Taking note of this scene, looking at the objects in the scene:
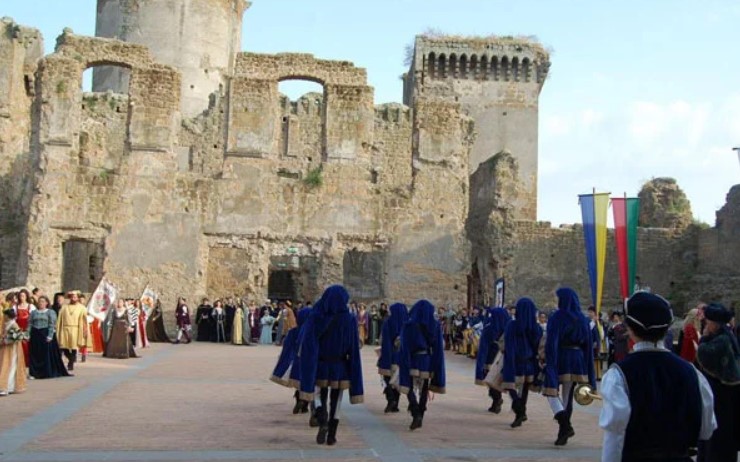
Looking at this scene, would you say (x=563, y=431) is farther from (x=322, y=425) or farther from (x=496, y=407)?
(x=496, y=407)

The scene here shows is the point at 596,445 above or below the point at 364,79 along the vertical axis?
below

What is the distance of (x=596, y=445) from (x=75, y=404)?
6627mm

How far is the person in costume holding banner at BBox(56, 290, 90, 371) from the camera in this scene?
16062 millimetres

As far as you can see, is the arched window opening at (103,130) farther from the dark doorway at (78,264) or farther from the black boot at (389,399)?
the black boot at (389,399)

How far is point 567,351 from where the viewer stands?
981 cm

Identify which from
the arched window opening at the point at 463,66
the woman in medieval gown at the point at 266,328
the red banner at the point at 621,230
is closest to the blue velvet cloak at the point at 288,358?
the red banner at the point at 621,230

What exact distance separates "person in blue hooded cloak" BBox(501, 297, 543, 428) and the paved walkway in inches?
17.9

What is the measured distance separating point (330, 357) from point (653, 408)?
Answer: 5.21 metres

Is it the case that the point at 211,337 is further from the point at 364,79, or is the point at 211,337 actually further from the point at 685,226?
the point at 685,226

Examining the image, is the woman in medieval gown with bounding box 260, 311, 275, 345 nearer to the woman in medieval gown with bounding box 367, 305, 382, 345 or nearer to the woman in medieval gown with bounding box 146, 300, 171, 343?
the woman in medieval gown with bounding box 146, 300, 171, 343

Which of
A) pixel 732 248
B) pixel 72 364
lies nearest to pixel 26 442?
pixel 72 364

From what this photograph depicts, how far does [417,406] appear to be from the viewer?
10.2 metres

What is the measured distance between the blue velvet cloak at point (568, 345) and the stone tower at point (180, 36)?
3334 cm

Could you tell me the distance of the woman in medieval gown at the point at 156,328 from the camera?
1004 inches
